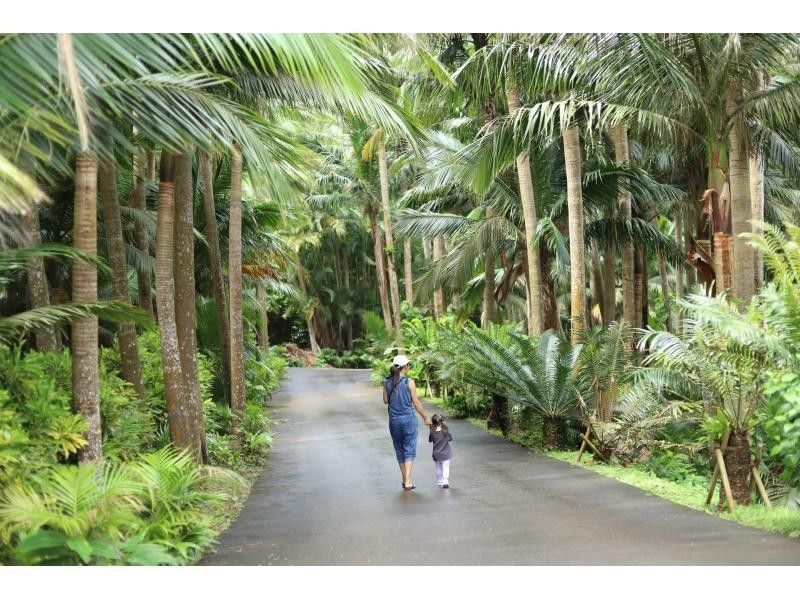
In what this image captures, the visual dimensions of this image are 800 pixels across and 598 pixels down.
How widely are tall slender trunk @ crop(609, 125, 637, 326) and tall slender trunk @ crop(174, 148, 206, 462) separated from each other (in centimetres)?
917

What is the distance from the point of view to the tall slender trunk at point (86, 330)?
21.4 ft

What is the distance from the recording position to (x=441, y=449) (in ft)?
28.2

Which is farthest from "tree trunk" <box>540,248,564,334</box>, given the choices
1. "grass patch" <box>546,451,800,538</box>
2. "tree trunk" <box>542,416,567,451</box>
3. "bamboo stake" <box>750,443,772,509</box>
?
"bamboo stake" <box>750,443,772,509</box>

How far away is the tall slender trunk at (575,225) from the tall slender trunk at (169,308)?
6.10 m

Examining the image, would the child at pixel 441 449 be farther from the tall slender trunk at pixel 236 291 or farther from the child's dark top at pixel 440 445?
the tall slender trunk at pixel 236 291

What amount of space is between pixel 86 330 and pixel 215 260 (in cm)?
685

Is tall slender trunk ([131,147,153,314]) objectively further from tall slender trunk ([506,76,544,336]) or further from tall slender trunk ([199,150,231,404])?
tall slender trunk ([506,76,544,336])

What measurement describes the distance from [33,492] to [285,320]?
45.6 metres

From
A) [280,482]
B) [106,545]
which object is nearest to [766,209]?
[280,482]

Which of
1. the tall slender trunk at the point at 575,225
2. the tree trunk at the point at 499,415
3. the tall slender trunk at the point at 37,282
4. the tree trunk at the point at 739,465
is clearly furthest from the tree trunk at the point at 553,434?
the tall slender trunk at the point at 37,282

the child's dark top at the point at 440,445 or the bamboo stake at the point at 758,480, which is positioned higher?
the child's dark top at the point at 440,445

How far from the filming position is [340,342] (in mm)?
49750

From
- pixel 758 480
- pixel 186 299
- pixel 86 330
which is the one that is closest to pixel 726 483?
pixel 758 480

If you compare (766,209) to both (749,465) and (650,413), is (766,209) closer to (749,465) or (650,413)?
(650,413)
